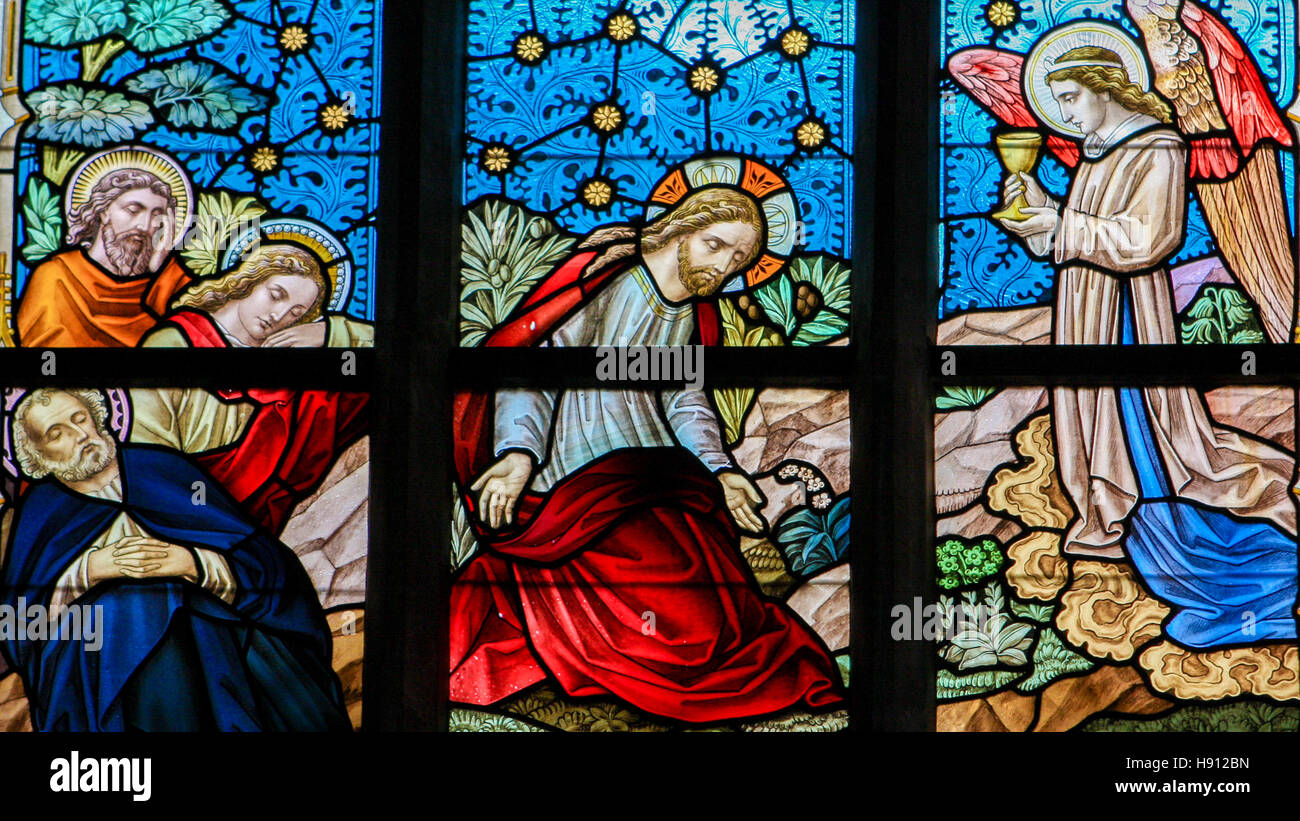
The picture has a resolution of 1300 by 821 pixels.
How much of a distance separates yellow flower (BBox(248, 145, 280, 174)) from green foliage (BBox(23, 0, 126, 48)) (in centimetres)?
48

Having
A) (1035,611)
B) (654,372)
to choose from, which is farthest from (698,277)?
(1035,611)

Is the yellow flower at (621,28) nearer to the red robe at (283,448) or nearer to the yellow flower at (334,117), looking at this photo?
the yellow flower at (334,117)

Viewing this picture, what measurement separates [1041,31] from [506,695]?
207 cm

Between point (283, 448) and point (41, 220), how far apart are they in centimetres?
83

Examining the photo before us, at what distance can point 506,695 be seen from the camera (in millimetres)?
3498

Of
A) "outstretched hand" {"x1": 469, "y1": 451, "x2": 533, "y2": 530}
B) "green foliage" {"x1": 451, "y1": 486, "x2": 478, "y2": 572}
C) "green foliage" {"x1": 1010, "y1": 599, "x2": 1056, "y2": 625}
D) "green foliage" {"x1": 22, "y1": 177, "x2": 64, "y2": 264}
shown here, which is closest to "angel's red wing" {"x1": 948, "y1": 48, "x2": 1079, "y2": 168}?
"green foliage" {"x1": 1010, "y1": 599, "x2": 1056, "y2": 625}

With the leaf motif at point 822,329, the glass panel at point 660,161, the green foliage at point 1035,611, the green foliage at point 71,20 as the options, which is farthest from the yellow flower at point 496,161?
the green foliage at point 1035,611

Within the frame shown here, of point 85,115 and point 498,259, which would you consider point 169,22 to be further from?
point 498,259

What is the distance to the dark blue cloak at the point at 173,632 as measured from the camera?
346cm

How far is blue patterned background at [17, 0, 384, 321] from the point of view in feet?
12.1

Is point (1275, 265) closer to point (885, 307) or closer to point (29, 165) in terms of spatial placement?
point (885, 307)

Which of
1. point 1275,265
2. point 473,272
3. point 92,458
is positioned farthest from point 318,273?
point 1275,265

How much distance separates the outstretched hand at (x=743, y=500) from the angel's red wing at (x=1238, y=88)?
145 centimetres

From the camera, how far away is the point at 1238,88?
12.1ft
